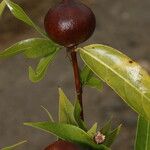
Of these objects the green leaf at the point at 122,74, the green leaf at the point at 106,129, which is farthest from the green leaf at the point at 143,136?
the green leaf at the point at 122,74

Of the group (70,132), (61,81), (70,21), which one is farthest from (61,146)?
(61,81)

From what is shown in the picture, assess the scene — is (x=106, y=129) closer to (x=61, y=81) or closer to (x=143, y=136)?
(x=143, y=136)

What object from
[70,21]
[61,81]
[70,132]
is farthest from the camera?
[61,81]

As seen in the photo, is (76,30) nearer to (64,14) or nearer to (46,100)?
(64,14)

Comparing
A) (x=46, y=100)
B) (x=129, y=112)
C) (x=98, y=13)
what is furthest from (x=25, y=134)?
(x=98, y=13)

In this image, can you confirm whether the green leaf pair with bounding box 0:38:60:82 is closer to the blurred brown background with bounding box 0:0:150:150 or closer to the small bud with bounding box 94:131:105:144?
the small bud with bounding box 94:131:105:144

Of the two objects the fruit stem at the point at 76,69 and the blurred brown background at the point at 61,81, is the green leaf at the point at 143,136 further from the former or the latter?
the blurred brown background at the point at 61,81
